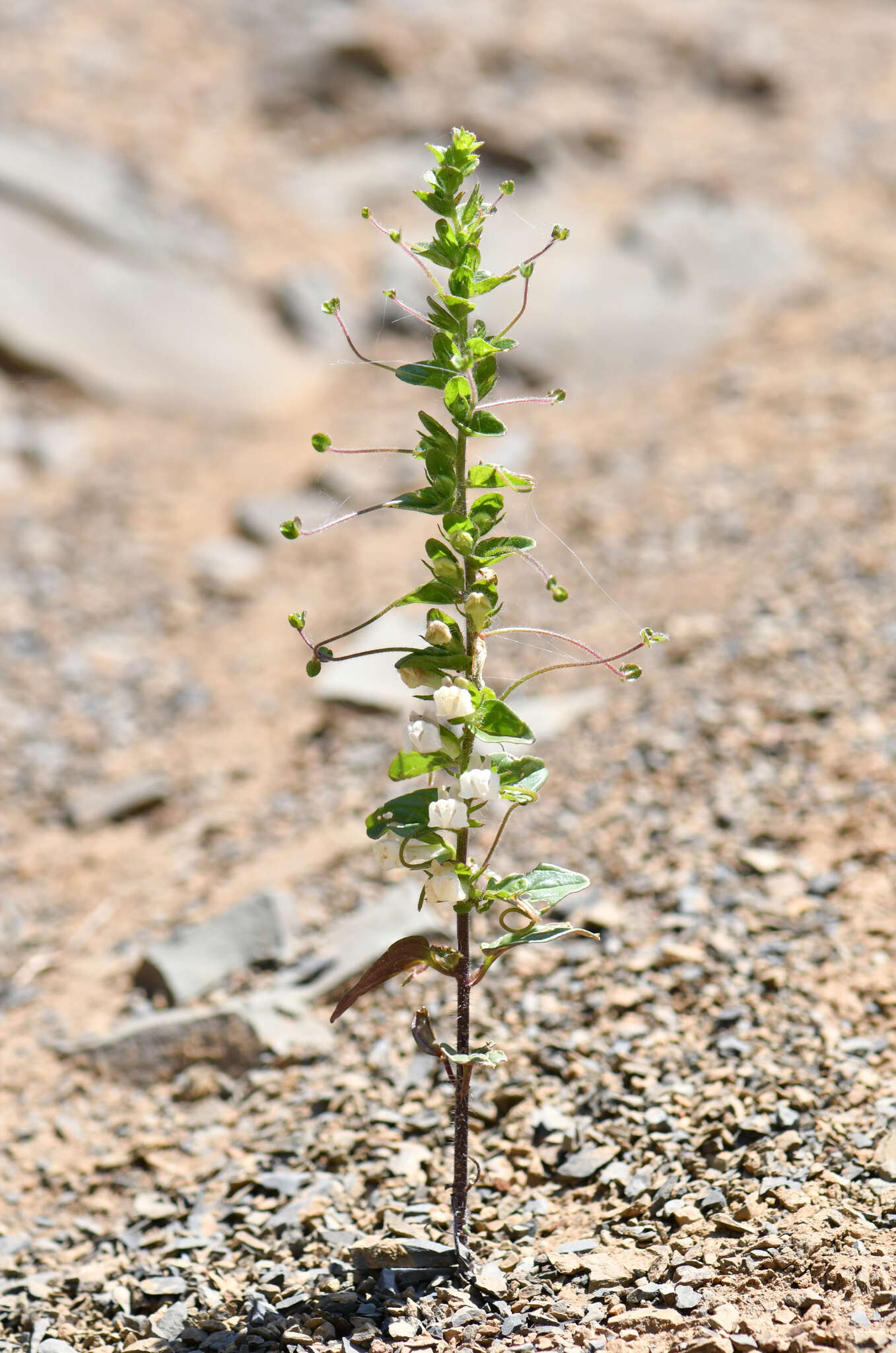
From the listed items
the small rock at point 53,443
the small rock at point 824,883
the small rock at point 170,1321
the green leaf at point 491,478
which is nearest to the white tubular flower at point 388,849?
the green leaf at point 491,478

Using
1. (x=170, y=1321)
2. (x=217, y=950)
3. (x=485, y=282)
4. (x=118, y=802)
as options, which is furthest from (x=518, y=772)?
(x=118, y=802)

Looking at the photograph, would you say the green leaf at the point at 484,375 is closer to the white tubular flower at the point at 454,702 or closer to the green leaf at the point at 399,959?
the white tubular flower at the point at 454,702

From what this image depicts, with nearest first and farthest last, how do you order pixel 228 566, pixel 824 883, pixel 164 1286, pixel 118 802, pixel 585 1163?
pixel 164 1286 → pixel 585 1163 → pixel 824 883 → pixel 118 802 → pixel 228 566

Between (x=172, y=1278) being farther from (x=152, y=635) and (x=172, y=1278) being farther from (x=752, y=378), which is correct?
(x=752, y=378)

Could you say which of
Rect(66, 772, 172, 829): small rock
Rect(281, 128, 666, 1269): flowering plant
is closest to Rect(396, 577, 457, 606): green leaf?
Rect(281, 128, 666, 1269): flowering plant

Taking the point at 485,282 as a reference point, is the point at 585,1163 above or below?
below

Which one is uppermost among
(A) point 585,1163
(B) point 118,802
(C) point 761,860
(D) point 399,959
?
(B) point 118,802

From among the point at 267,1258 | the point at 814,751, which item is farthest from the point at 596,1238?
the point at 814,751

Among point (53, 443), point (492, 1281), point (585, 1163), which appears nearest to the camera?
point (492, 1281)

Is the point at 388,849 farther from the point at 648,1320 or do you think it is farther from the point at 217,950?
the point at 217,950
